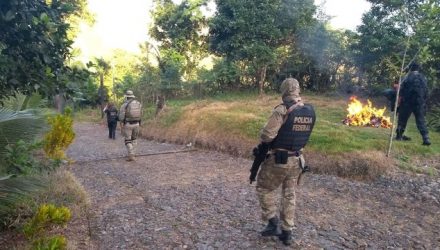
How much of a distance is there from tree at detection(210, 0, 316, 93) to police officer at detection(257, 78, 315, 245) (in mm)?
15367

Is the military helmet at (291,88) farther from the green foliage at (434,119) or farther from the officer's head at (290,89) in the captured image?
the green foliage at (434,119)

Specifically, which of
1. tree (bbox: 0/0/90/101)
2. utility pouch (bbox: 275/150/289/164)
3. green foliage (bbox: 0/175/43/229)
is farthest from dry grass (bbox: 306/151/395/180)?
tree (bbox: 0/0/90/101)

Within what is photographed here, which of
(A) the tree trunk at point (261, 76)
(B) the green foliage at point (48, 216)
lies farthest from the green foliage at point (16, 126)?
(A) the tree trunk at point (261, 76)

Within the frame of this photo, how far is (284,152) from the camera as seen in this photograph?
4.73 metres

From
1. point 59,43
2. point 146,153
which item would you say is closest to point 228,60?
point 146,153

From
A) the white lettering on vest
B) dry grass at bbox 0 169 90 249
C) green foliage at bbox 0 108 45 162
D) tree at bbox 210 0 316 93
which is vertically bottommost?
dry grass at bbox 0 169 90 249

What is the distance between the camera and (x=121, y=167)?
32.0 ft

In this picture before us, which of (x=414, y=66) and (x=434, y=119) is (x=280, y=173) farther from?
(x=434, y=119)

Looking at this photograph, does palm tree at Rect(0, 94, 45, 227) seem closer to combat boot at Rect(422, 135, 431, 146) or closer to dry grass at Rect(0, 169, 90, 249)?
dry grass at Rect(0, 169, 90, 249)

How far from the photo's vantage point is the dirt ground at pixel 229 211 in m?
5.14

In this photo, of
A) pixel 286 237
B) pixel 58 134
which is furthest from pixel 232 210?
Answer: pixel 58 134

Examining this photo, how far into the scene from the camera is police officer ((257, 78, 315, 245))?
4695mm

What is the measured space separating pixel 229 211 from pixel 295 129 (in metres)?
2.23

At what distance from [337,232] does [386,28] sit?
13.2m
